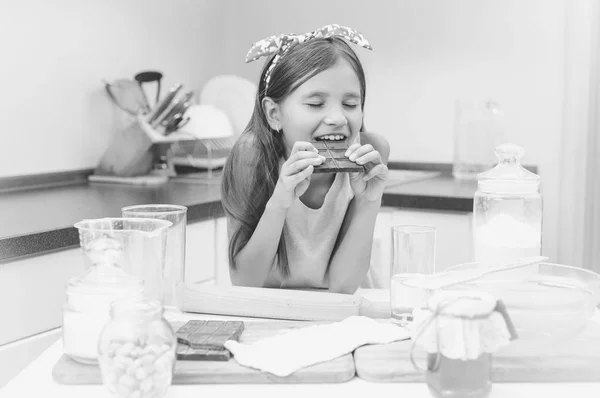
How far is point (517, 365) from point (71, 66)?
1.96 m

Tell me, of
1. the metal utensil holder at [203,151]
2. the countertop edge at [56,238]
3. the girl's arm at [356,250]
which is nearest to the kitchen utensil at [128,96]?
the metal utensil holder at [203,151]

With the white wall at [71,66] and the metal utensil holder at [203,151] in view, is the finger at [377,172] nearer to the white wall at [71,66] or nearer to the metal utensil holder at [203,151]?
the white wall at [71,66]

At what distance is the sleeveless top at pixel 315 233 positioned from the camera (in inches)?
65.9

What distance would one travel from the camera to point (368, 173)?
1.45m

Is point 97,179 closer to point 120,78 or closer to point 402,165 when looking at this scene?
point 120,78

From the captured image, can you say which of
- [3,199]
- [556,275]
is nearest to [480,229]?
[556,275]

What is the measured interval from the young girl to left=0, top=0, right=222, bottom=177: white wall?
3.07ft

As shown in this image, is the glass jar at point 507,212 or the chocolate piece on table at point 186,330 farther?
the glass jar at point 507,212

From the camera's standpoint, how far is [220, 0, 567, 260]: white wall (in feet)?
8.95

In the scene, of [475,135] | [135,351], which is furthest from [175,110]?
[135,351]

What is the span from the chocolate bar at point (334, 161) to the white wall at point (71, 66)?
1267 mm

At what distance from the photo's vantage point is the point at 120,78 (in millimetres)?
2689

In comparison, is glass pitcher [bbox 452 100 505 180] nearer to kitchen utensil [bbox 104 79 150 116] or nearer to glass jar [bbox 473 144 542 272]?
kitchen utensil [bbox 104 79 150 116]

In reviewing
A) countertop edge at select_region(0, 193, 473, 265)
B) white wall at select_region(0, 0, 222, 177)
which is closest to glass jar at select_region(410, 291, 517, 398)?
countertop edge at select_region(0, 193, 473, 265)
